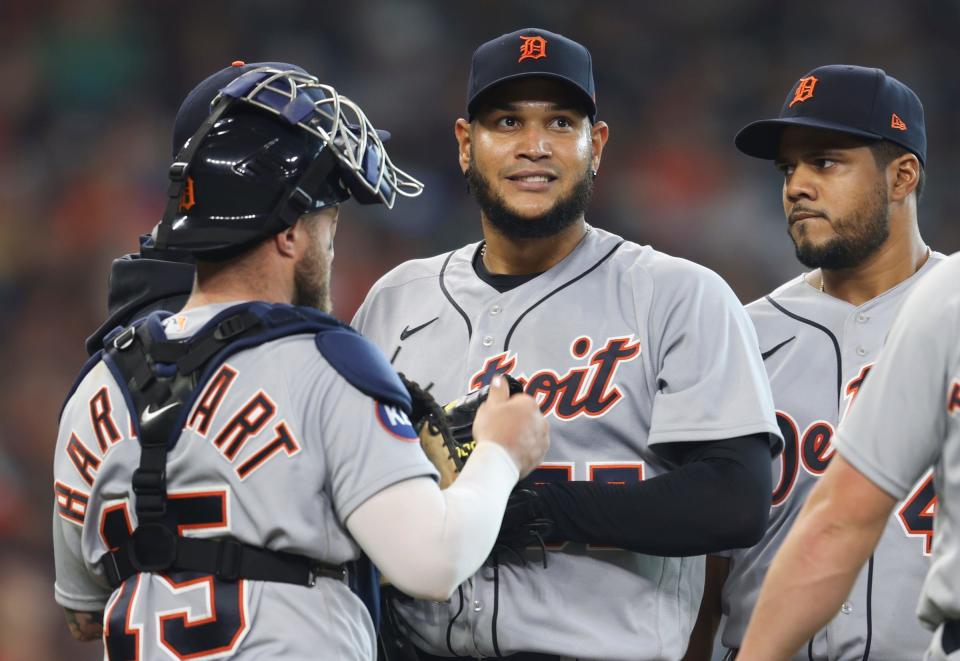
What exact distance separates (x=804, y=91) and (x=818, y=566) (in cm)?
155

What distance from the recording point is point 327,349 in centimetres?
198

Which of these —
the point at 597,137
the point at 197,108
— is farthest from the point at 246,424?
the point at 597,137

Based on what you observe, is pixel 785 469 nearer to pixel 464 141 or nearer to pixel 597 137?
pixel 597 137

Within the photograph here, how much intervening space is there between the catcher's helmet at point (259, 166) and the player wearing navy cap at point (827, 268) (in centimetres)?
116

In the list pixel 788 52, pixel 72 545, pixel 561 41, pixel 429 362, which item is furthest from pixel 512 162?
pixel 788 52

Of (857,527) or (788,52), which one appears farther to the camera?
(788,52)

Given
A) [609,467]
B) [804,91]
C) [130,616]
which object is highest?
[804,91]

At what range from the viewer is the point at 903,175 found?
3.02 meters

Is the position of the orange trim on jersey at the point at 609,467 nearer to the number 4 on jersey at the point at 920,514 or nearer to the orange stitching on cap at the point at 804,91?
the number 4 on jersey at the point at 920,514

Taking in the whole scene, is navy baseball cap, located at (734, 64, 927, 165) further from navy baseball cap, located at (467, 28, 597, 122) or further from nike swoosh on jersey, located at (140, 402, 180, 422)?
nike swoosh on jersey, located at (140, 402, 180, 422)

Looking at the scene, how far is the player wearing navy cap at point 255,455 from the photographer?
1925mm

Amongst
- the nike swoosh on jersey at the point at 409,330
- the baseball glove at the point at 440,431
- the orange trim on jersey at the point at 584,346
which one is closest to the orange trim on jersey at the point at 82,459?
the baseball glove at the point at 440,431

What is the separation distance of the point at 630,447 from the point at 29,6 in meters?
6.37

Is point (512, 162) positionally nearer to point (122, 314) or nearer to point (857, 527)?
point (122, 314)
